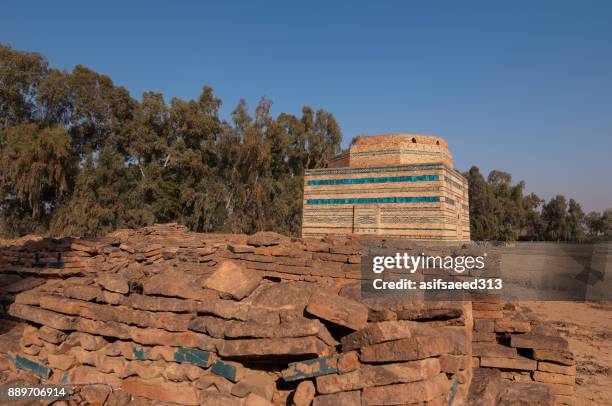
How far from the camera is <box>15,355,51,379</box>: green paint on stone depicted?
13.7 feet

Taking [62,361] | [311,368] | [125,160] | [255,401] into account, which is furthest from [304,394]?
[125,160]

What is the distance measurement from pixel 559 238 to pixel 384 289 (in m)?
48.3

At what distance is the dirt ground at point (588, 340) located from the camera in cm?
589

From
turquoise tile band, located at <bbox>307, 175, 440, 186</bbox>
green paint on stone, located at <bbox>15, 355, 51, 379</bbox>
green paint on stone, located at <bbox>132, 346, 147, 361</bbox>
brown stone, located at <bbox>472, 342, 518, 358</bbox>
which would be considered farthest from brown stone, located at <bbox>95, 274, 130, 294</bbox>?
turquoise tile band, located at <bbox>307, 175, 440, 186</bbox>

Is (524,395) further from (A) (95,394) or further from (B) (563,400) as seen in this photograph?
(A) (95,394)

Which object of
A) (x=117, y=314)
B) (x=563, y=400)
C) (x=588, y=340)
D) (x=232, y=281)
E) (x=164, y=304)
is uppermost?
(x=232, y=281)

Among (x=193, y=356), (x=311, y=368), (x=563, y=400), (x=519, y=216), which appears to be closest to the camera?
(x=311, y=368)

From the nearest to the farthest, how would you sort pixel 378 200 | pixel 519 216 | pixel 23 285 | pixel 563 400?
pixel 563 400, pixel 23 285, pixel 378 200, pixel 519 216

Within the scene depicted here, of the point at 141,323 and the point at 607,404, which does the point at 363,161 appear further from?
the point at 141,323

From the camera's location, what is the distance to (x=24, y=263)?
6.54 meters

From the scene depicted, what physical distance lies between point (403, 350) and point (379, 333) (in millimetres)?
240

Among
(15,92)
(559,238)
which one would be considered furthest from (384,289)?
(559,238)

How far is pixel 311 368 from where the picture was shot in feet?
11.2

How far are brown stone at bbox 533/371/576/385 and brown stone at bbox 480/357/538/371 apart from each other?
0.10 meters
